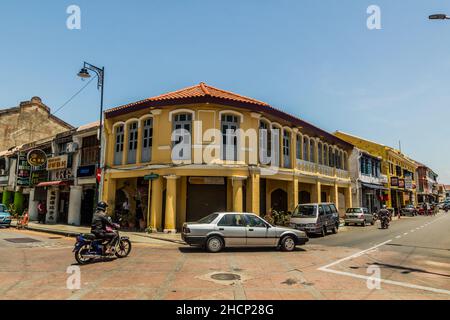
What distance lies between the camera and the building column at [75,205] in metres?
23.2

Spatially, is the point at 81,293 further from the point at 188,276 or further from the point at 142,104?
the point at 142,104

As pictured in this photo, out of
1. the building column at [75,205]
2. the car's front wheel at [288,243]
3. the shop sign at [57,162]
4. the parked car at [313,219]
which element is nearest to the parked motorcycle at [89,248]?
the car's front wheel at [288,243]

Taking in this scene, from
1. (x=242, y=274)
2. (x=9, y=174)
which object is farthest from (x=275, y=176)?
(x=9, y=174)

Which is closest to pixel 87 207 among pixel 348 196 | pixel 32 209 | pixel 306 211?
pixel 32 209

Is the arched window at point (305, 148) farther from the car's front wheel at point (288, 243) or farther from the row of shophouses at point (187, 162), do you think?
the car's front wheel at point (288, 243)

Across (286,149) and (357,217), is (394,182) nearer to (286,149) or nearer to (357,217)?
(357,217)

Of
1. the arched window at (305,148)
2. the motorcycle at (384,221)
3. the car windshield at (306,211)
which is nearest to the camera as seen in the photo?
the car windshield at (306,211)

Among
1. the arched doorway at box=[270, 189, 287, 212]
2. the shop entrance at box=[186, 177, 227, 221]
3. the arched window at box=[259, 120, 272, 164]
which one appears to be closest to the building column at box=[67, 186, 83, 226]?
the shop entrance at box=[186, 177, 227, 221]

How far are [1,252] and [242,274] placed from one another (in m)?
8.75

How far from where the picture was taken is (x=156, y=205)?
17609mm

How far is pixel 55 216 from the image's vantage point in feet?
83.3

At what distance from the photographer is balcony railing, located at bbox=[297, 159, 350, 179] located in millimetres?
23188

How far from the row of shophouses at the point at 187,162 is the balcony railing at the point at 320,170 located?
0.11 metres

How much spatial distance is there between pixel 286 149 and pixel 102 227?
582 inches
